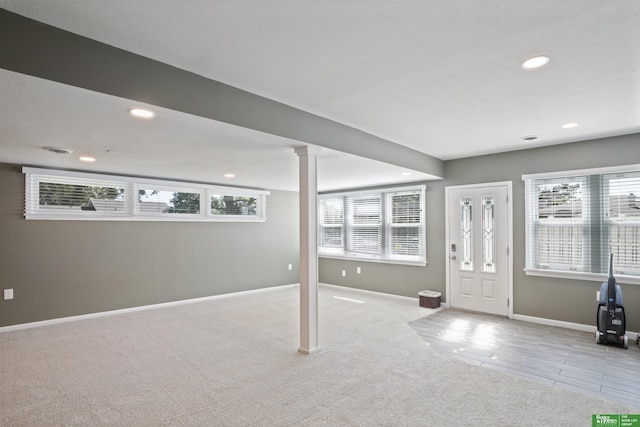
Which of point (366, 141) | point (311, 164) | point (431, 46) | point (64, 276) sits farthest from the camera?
point (64, 276)

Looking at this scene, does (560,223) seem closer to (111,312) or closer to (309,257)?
(309,257)

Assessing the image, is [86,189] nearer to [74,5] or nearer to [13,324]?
[13,324]

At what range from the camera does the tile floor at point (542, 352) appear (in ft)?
10.0

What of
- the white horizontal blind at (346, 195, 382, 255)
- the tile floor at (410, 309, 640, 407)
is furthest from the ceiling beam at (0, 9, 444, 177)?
the white horizontal blind at (346, 195, 382, 255)

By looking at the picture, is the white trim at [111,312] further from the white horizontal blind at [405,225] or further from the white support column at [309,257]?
the white support column at [309,257]

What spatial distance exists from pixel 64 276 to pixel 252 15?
5.13 meters

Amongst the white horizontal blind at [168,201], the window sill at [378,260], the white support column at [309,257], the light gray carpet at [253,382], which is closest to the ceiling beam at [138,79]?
the white support column at [309,257]

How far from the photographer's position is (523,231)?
502 cm

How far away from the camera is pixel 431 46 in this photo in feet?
7.04

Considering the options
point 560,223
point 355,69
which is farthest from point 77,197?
point 560,223

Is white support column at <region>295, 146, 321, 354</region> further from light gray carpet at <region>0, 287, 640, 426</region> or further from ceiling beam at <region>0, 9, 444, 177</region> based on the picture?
ceiling beam at <region>0, 9, 444, 177</region>

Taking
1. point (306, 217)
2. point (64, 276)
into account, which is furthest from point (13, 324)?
point (306, 217)

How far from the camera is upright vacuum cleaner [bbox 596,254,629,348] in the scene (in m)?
3.89

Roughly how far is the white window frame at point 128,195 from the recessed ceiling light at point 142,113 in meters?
3.40
